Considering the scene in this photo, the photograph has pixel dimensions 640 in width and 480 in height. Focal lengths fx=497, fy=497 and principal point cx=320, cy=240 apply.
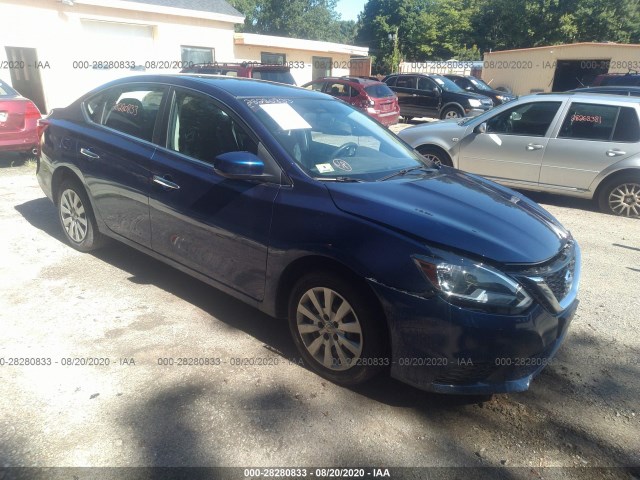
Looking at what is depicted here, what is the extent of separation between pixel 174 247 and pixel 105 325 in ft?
2.38

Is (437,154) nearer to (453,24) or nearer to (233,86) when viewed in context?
(233,86)

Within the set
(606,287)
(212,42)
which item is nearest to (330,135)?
(606,287)

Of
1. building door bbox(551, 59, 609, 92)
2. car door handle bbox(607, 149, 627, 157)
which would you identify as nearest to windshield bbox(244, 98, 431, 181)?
car door handle bbox(607, 149, 627, 157)

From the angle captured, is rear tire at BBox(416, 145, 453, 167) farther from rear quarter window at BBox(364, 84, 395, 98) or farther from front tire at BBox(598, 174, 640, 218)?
rear quarter window at BBox(364, 84, 395, 98)

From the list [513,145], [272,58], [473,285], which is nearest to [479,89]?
[272,58]

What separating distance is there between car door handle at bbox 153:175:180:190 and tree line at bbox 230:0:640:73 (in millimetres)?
37908

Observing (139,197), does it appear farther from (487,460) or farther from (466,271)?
(487,460)

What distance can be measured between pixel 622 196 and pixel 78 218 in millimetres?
6569

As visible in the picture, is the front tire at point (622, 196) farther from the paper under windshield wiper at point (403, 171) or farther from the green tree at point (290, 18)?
the green tree at point (290, 18)

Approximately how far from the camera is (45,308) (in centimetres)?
372

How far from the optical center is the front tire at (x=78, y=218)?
4.46 meters

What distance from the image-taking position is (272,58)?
21.6 metres

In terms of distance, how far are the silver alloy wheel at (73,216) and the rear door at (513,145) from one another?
5.32 meters

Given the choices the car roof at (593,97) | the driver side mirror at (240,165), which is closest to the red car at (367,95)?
the car roof at (593,97)
